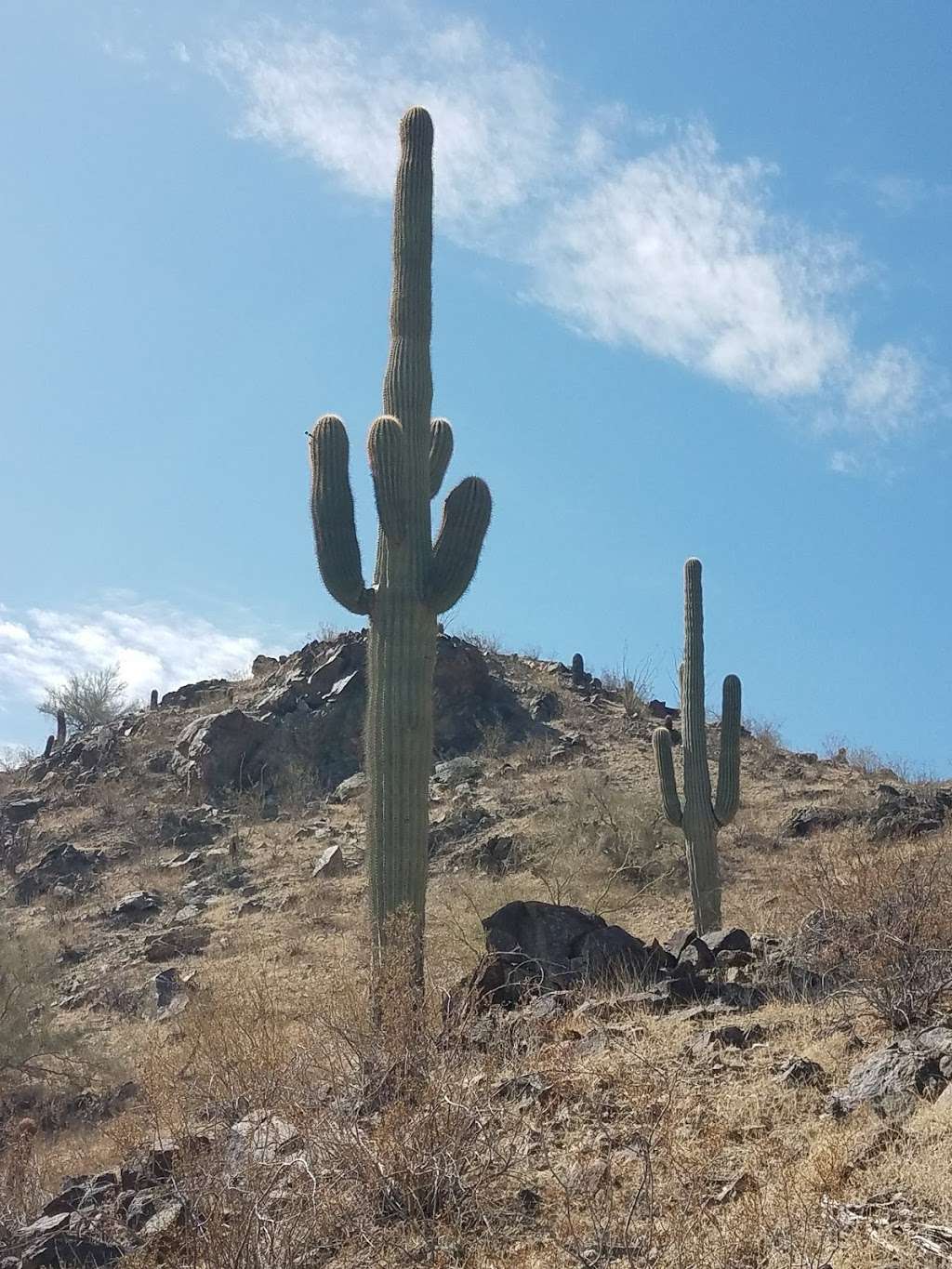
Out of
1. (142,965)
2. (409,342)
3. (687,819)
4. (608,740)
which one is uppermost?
(409,342)

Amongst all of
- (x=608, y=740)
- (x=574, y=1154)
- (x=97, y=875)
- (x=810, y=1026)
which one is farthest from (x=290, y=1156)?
(x=608, y=740)

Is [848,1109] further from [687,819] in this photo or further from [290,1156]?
[687,819]

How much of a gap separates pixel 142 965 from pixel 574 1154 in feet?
39.5

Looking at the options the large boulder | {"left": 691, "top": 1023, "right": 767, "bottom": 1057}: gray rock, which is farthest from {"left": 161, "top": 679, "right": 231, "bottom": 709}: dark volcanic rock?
{"left": 691, "top": 1023, "right": 767, "bottom": 1057}: gray rock

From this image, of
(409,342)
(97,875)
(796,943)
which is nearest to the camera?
(796,943)

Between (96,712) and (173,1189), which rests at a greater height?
(96,712)

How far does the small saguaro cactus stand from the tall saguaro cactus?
4.24m

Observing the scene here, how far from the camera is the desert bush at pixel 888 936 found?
22.0 ft

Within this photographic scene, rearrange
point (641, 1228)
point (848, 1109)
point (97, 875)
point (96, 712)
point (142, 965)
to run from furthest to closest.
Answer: point (96, 712) < point (97, 875) < point (142, 965) < point (848, 1109) < point (641, 1228)

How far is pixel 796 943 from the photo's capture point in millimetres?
8133

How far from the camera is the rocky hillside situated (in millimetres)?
4594

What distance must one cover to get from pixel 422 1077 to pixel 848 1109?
1.94m

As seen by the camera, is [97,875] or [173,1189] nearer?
[173,1189]

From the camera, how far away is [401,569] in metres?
9.78
